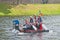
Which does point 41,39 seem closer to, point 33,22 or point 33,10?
point 33,22

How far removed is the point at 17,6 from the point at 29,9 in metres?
3.62

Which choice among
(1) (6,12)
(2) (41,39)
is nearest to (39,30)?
(2) (41,39)

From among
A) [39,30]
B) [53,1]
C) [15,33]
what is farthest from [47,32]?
[53,1]

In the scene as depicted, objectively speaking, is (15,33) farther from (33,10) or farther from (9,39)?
(33,10)

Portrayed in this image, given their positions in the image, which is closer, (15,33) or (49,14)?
(15,33)

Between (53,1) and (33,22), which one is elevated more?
(33,22)

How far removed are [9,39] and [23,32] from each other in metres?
4.85

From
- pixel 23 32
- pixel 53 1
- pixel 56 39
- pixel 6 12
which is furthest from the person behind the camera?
pixel 53 1

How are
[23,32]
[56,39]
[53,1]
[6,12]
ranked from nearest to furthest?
1. [56,39]
2. [23,32]
3. [6,12]
4. [53,1]

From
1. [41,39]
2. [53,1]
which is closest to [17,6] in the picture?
[53,1]

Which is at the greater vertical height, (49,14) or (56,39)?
(56,39)

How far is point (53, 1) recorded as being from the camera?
106 m

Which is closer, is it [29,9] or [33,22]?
[33,22]

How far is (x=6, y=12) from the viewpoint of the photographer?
291ft
